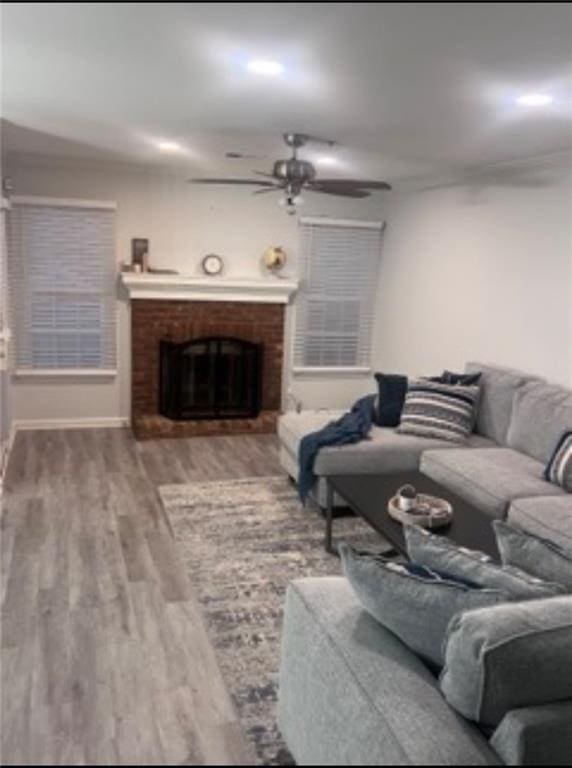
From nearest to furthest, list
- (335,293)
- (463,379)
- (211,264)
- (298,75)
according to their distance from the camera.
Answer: (298,75) < (463,379) < (211,264) < (335,293)

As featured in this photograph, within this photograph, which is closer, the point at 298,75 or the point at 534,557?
the point at 534,557

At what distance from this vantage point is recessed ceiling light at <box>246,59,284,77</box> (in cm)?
251

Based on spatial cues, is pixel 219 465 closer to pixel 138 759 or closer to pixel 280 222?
pixel 280 222

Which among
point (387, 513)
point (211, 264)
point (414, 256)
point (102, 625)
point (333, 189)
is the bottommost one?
point (102, 625)

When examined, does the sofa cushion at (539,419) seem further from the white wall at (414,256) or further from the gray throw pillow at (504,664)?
the gray throw pillow at (504,664)


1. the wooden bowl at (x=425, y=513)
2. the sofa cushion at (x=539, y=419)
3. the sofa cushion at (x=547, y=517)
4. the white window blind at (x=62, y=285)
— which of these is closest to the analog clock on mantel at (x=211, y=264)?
the white window blind at (x=62, y=285)

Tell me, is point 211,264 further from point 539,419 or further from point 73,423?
point 539,419

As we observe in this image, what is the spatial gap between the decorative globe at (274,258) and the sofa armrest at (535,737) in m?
5.37

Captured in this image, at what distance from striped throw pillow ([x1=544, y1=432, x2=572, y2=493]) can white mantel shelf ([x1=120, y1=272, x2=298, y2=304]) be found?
11.0 ft

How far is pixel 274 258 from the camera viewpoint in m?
6.43

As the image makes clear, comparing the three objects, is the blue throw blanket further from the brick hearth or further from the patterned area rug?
the brick hearth

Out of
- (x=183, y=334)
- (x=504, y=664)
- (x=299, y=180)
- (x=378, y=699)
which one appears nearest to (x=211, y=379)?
(x=183, y=334)

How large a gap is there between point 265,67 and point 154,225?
12.3 ft

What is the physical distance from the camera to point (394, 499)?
334 centimetres
